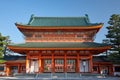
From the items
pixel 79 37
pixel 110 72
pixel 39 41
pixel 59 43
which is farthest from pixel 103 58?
pixel 39 41

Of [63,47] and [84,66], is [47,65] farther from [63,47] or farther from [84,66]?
[84,66]

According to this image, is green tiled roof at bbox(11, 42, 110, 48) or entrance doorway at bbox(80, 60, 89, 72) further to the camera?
entrance doorway at bbox(80, 60, 89, 72)

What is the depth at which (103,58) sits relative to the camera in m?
43.9

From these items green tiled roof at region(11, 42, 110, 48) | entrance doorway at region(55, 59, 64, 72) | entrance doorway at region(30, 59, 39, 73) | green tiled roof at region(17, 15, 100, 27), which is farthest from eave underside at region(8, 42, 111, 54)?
green tiled roof at region(17, 15, 100, 27)

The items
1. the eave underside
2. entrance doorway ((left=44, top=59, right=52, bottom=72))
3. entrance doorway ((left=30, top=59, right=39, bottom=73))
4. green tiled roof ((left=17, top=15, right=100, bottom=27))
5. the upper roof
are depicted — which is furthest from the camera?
green tiled roof ((left=17, top=15, right=100, bottom=27))

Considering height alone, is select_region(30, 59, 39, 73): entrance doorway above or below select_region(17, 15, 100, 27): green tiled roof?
below

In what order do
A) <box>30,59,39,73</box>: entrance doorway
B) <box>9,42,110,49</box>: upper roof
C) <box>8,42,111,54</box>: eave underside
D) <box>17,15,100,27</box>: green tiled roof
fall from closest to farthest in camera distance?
<box>8,42,111,54</box>: eave underside < <box>9,42,110,49</box>: upper roof < <box>30,59,39,73</box>: entrance doorway < <box>17,15,100,27</box>: green tiled roof

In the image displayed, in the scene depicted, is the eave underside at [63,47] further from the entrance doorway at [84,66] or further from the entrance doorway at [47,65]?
the entrance doorway at [47,65]

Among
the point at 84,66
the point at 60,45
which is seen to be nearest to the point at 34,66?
the point at 60,45

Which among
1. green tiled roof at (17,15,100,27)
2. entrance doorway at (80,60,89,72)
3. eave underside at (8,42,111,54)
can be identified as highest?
green tiled roof at (17,15,100,27)

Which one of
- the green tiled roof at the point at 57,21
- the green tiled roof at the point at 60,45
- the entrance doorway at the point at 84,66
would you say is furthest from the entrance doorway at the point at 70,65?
the green tiled roof at the point at 57,21

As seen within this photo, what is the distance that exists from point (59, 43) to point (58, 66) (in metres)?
4.03

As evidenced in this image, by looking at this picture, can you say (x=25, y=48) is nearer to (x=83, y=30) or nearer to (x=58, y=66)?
(x=58, y=66)

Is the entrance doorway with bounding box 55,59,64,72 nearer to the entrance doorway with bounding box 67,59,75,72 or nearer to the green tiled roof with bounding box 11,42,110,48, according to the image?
the entrance doorway with bounding box 67,59,75,72
